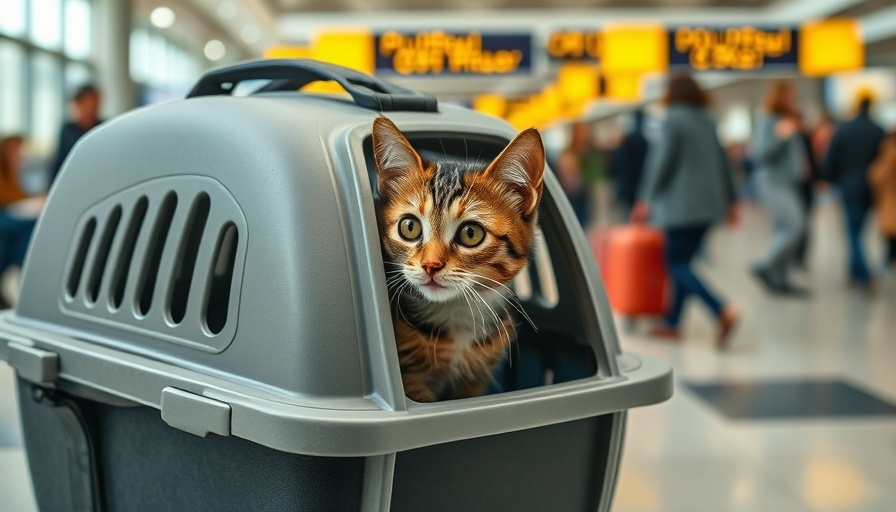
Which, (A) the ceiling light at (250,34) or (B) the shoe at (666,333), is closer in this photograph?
(B) the shoe at (666,333)

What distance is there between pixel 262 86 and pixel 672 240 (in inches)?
152

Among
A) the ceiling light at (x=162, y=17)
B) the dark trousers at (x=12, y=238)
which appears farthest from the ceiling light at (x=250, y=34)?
the dark trousers at (x=12, y=238)

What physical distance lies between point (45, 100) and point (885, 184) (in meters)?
9.88

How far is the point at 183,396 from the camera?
4.46ft

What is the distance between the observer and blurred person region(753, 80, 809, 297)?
682 cm

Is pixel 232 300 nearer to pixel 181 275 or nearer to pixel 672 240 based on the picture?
pixel 181 275

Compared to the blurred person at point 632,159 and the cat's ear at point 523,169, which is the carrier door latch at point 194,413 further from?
the blurred person at point 632,159

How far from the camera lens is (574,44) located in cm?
1256

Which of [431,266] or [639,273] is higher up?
[431,266]

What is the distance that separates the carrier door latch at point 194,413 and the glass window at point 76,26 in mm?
10889

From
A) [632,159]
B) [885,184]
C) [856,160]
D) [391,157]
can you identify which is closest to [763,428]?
[391,157]

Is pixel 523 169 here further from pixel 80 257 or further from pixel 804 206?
pixel 804 206

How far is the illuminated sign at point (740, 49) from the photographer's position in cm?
1119

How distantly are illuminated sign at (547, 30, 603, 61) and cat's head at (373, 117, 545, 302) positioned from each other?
11528mm
